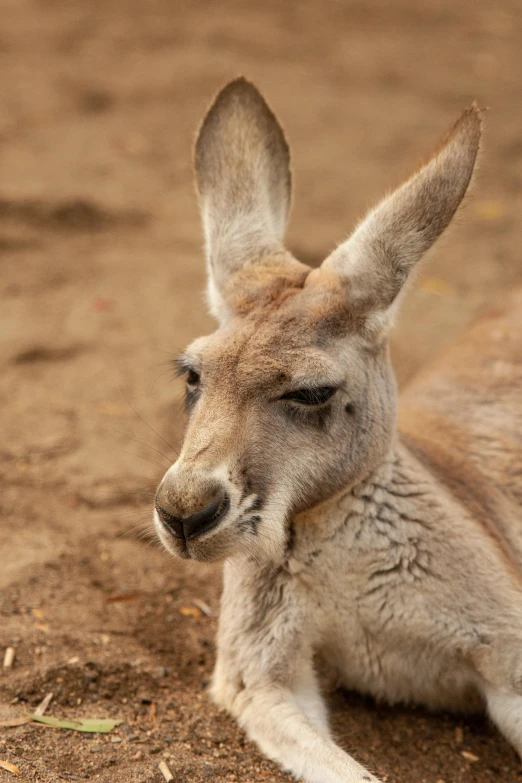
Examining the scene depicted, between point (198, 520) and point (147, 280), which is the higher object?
point (147, 280)

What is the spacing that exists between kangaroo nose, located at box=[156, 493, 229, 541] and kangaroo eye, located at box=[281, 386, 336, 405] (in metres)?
0.48

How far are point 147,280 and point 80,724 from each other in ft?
15.5

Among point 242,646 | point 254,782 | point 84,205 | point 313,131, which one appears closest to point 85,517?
point 242,646

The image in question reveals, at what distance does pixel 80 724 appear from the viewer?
12.9 ft

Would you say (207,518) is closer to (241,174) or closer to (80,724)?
(80,724)

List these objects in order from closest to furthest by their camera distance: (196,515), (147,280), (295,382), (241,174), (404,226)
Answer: (196,515)
(295,382)
(404,226)
(241,174)
(147,280)

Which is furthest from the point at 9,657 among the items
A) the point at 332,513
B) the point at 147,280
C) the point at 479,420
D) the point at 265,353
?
the point at 147,280

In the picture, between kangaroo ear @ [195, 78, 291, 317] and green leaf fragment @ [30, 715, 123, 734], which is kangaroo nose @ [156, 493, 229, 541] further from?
kangaroo ear @ [195, 78, 291, 317]

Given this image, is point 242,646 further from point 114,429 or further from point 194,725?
point 114,429

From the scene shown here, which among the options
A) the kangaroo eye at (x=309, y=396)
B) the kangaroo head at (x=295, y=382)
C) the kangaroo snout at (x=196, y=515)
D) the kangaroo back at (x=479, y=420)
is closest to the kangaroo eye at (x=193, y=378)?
the kangaroo head at (x=295, y=382)

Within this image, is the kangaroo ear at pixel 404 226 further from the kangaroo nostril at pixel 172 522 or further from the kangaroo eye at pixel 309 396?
the kangaroo nostril at pixel 172 522

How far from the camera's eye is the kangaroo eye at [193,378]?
12.7 ft

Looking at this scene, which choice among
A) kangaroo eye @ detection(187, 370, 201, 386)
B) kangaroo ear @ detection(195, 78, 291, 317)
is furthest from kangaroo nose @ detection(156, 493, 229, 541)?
kangaroo ear @ detection(195, 78, 291, 317)

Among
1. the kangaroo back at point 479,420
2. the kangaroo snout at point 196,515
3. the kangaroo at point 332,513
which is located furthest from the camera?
the kangaroo back at point 479,420
